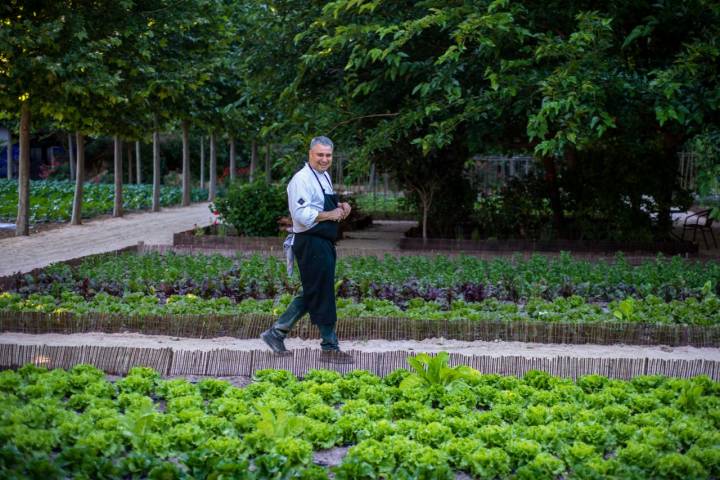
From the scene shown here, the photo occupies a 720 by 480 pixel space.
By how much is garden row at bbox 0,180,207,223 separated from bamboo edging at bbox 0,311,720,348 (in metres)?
14.6

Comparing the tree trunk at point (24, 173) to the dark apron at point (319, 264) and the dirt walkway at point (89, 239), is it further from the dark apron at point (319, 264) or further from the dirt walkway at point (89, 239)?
the dark apron at point (319, 264)

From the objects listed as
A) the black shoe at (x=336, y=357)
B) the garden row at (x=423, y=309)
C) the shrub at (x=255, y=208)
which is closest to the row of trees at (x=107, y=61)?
the shrub at (x=255, y=208)

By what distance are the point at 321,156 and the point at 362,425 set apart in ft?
8.07

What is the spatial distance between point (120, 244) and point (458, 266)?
7.79 meters

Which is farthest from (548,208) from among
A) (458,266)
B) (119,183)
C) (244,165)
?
(244,165)

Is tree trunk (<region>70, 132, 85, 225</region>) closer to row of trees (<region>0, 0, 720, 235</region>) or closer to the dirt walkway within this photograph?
row of trees (<region>0, 0, 720, 235</region>)

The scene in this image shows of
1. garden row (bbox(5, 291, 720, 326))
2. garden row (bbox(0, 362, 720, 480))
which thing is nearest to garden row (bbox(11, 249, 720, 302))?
garden row (bbox(5, 291, 720, 326))

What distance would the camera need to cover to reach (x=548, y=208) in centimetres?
1861

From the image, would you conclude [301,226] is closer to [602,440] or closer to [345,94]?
[602,440]

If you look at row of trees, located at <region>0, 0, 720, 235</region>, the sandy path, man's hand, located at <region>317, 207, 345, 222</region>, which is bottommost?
the sandy path

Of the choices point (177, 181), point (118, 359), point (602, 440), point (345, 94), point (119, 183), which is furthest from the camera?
point (177, 181)

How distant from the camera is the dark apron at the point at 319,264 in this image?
24.0 feet

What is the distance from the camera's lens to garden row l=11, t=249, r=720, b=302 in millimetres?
10727

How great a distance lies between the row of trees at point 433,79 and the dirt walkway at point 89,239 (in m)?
1.02
